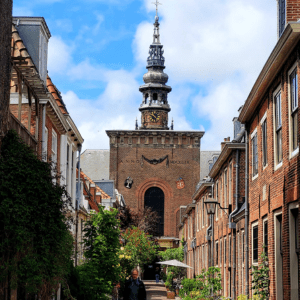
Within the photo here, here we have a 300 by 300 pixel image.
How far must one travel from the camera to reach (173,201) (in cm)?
6353

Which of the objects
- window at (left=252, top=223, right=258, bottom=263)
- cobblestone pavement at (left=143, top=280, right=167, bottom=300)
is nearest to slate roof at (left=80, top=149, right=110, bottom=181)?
cobblestone pavement at (left=143, top=280, right=167, bottom=300)

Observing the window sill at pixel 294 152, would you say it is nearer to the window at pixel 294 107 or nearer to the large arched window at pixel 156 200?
the window at pixel 294 107

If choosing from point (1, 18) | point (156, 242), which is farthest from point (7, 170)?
point (156, 242)

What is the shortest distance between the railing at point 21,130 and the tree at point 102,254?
21.1 feet

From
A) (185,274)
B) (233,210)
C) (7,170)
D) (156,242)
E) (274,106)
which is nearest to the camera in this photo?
(7,170)

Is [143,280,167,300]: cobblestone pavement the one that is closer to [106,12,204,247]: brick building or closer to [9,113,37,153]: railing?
[106,12,204,247]: brick building

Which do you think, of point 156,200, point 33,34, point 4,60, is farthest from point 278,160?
point 156,200

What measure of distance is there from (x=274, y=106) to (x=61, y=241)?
568cm

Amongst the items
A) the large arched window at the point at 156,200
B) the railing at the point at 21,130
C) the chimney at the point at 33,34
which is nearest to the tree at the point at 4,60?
the railing at the point at 21,130

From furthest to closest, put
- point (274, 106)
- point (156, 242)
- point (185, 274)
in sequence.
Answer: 1. point (156, 242)
2. point (185, 274)
3. point (274, 106)

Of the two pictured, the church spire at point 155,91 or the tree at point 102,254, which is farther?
the church spire at point 155,91

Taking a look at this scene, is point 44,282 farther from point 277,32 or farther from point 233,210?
point 233,210

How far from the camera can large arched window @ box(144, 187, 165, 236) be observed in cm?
6388

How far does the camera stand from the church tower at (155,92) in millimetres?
66750
